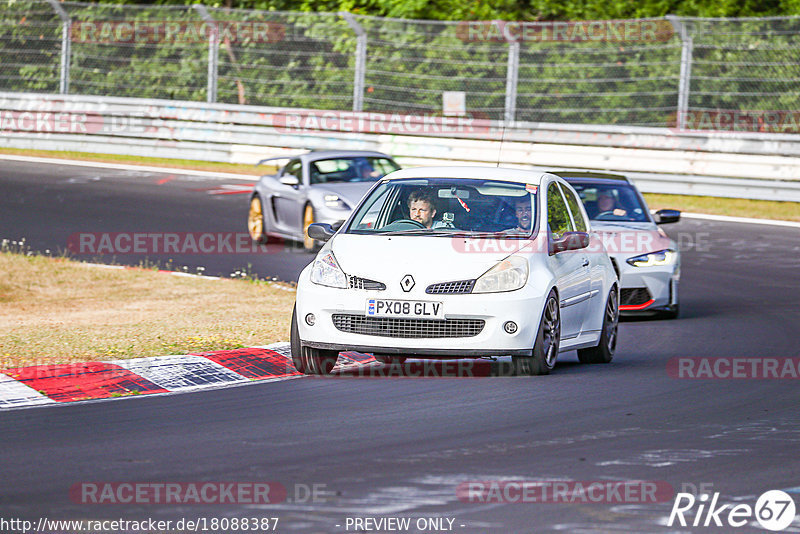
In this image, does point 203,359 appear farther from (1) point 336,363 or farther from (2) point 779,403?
(2) point 779,403

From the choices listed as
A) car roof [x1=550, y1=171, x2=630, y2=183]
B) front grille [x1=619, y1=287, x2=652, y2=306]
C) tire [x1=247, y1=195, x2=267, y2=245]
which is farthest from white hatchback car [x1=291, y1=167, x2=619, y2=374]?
tire [x1=247, y1=195, x2=267, y2=245]

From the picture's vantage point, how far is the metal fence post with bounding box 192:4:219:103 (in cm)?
2867

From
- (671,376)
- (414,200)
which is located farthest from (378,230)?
(671,376)

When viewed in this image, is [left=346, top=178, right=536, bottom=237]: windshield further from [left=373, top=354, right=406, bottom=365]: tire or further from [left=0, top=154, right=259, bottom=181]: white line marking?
[left=0, top=154, right=259, bottom=181]: white line marking

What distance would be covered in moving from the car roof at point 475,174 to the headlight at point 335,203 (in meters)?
7.25

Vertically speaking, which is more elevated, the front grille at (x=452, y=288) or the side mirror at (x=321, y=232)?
the side mirror at (x=321, y=232)

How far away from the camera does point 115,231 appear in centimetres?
1998

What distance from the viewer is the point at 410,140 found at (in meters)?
26.7

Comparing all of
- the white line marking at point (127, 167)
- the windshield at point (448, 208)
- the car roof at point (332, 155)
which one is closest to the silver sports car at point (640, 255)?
the windshield at point (448, 208)

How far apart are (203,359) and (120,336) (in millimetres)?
1535

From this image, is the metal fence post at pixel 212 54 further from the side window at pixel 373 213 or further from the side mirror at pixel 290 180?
the side window at pixel 373 213

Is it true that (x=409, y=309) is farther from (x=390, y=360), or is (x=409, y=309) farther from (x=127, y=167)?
(x=127, y=167)

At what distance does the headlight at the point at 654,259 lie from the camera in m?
13.9

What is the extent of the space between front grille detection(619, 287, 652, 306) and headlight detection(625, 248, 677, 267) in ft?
0.80
